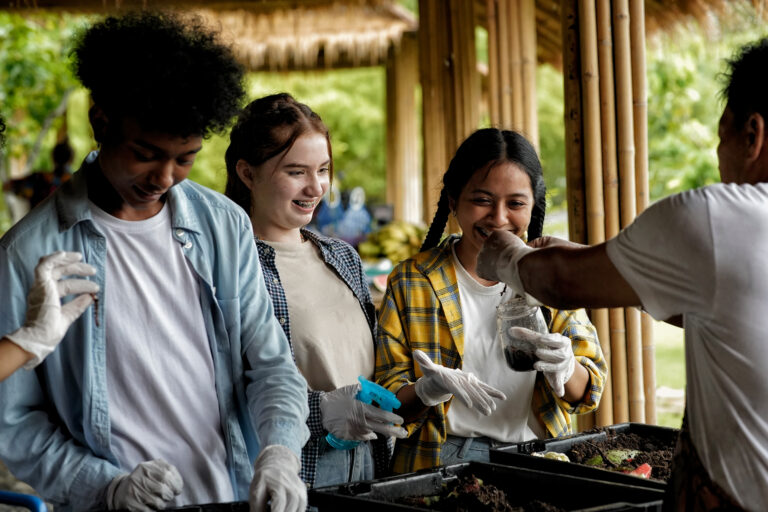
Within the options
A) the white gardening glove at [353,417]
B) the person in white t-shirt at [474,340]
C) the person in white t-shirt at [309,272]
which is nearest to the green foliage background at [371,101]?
the person in white t-shirt at [309,272]

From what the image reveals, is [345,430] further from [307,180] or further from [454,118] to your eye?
[454,118]

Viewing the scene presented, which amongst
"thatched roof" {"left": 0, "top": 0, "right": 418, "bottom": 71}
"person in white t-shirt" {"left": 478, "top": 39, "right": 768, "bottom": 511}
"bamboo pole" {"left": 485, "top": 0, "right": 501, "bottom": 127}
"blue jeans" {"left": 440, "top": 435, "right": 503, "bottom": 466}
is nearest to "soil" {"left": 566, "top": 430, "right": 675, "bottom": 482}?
"blue jeans" {"left": 440, "top": 435, "right": 503, "bottom": 466}

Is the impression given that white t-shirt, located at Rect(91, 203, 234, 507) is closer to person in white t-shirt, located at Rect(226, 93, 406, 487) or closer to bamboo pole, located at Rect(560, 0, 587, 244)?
person in white t-shirt, located at Rect(226, 93, 406, 487)

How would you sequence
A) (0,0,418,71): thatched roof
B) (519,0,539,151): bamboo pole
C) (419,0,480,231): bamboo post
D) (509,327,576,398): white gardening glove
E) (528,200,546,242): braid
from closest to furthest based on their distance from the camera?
(509,327,576,398): white gardening glove, (528,200,546,242): braid, (519,0,539,151): bamboo pole, (419,0,480,231): bamboo post, (0,0,418,71): thatched roof

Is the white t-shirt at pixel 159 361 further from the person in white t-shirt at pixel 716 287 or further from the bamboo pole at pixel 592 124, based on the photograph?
the bamboo pole at pixel 592 124

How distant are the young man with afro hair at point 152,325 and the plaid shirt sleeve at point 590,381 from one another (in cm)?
82

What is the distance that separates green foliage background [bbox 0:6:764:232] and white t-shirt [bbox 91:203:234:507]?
3.31m

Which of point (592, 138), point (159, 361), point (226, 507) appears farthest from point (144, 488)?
point (592, 138)

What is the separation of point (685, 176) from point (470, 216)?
9.38 metres

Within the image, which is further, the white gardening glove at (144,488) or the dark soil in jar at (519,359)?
the dark soil in jar at (519,359)

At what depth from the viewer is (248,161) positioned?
8.02 feet

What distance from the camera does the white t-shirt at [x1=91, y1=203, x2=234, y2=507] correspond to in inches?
65.5

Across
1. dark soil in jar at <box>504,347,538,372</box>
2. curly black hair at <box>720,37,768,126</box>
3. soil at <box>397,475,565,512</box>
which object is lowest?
soil at <box>397,475,565,512</box>

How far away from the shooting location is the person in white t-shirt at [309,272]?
7.47ft
